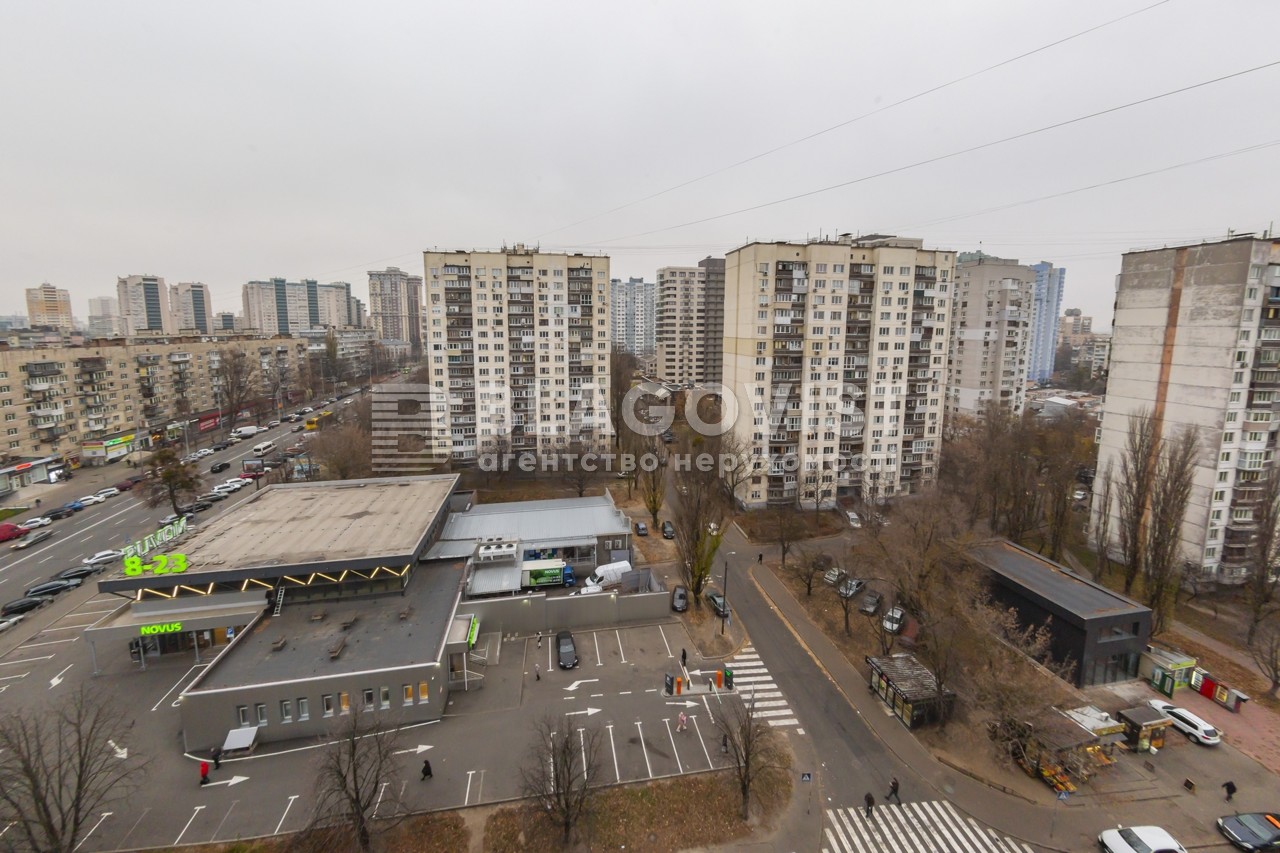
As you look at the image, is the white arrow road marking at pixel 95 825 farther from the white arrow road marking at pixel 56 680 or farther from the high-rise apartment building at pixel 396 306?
the high-rise apartment building at pixel 396 306

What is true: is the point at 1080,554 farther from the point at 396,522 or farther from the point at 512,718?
the point at 396,522

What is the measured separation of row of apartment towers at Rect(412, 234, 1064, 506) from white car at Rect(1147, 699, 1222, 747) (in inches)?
705

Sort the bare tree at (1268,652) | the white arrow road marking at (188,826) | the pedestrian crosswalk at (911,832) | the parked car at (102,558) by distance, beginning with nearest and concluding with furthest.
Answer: the white arrow road marking at (188,826), the pedestrian crosswalk at (911,832), the bare tree at (1268,652), the parked car at (102,558)

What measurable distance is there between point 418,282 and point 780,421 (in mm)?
139794

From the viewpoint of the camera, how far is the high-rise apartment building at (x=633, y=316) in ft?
443

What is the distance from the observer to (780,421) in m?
42.4

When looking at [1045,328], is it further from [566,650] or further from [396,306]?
[396,306]

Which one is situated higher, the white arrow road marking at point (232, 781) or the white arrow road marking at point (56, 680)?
the white arrow road marking at point (56, 680)

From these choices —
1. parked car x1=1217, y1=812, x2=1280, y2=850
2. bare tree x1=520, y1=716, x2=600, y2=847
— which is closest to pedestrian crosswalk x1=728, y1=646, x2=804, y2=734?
bare tree x1=520, y1=716, x2=600, y2=847

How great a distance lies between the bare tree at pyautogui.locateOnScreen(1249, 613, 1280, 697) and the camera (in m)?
21.8

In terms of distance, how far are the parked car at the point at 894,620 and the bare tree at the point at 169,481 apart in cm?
4588

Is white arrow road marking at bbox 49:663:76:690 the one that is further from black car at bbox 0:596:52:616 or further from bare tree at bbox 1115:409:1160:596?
bare tree at bbox 1115:409:1160:596

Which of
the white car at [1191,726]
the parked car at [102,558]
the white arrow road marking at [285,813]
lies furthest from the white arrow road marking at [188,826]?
the white car at [1191,726]

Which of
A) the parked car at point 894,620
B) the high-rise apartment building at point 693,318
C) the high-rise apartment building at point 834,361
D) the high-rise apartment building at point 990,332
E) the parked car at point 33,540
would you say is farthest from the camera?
the high-rise apartment building at point 693,318
